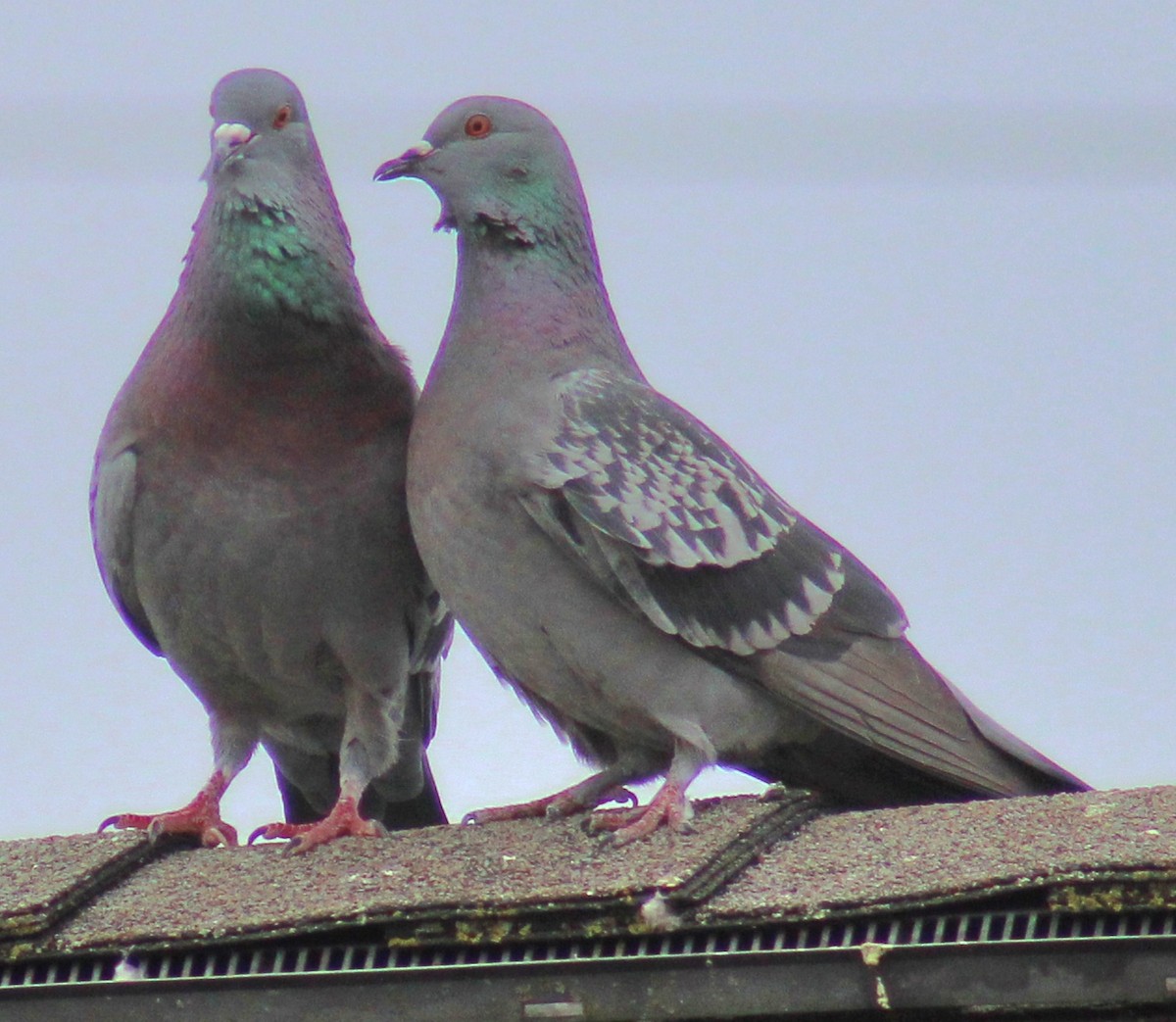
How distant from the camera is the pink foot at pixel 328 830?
475 centimetres

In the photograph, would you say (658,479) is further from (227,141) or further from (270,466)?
(227,141)

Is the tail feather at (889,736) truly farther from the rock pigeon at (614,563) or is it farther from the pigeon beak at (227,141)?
the pigeon beak at (227,141)

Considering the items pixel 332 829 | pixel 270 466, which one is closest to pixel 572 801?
pixel 332 829

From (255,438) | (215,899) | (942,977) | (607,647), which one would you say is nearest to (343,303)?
(255,438)

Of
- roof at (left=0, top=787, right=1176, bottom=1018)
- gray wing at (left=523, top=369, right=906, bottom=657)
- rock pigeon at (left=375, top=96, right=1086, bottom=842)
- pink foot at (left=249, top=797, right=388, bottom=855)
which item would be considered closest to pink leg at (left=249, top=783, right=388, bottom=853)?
pink foot at (left=249, top=797, right=388, bottom=855)

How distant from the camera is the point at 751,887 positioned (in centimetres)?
368

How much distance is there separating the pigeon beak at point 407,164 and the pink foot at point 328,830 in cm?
191

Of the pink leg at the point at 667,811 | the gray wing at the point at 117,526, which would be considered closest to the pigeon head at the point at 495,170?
the gray wing at the point at 117,526

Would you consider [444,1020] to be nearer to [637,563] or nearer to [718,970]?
[718,970]

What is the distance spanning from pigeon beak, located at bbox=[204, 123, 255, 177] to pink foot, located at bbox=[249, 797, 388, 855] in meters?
1.97

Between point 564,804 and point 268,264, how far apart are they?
6.02 feet

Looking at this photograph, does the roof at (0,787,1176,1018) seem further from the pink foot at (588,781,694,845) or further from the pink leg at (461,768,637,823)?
the pink leg at (461,768,637,823)

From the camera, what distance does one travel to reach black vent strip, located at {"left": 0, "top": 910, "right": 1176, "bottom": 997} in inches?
131

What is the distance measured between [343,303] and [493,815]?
64.6 inches
